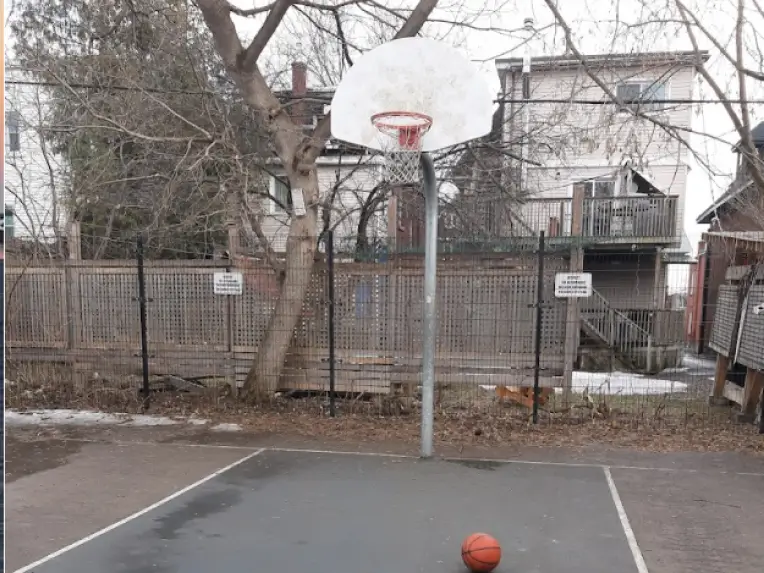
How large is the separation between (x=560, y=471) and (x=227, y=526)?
3222mm

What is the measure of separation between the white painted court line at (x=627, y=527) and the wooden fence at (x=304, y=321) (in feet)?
7.58

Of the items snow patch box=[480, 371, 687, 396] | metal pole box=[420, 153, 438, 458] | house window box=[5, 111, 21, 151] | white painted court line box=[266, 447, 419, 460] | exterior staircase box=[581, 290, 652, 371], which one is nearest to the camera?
metal pole box=[420, 153, 438, 458]

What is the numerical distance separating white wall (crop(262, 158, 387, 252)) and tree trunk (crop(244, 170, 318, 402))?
5.61 feet

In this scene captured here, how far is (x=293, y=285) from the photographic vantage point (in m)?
8.03

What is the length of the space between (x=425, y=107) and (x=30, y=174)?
12.9m

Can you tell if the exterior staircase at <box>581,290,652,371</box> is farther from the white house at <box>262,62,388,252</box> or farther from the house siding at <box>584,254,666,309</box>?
the house siding at <box>584,254,666,309</box>

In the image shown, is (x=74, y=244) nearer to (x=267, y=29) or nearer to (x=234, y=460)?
(x=267, y=29)

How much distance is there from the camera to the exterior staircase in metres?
9.92

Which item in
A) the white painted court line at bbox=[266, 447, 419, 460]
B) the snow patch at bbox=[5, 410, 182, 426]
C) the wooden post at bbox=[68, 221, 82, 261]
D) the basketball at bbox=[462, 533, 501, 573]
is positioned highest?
the wooden post at bbox=[68, 221, 82, 261]

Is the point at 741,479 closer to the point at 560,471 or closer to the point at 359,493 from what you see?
the point at 560,471

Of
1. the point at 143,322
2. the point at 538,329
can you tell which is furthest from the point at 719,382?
the point at 143,322

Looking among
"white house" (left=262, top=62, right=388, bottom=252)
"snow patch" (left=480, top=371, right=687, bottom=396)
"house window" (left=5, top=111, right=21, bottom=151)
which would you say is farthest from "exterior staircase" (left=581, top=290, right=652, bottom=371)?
"house window" (left=5, top=111, right=21, bottom=151)

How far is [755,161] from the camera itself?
24.3 ft

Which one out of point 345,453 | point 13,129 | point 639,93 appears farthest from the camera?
point 13,129
